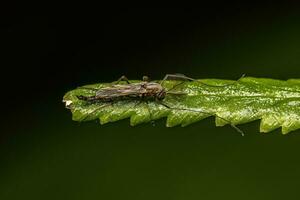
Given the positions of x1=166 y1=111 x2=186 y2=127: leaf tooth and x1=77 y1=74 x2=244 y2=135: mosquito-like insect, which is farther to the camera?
x1=77 y1=74 x2=244 y2=135: mosquito-like insect

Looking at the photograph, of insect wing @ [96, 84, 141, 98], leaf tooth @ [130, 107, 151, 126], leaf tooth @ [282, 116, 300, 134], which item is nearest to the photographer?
leaf tooth @ [282, 116, 300, 134]

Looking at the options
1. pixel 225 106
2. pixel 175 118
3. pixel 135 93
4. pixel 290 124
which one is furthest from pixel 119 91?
pixel 290 124

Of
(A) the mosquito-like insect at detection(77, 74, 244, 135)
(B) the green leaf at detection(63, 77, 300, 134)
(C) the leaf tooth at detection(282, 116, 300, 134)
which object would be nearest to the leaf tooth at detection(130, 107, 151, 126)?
(B) the green leaf at detection(63, 77, 300, 134)

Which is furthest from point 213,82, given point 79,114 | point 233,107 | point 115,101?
point 79,114

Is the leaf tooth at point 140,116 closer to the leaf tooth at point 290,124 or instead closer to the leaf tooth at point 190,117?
the leaf tooth at point 190,117

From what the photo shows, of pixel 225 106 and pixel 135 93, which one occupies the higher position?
pixel 225 106

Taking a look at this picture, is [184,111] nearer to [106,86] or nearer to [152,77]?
[106,86]

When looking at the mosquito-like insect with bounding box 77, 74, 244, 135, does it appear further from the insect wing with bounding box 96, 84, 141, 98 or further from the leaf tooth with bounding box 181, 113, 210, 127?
the leaf tooth with bounding box 181, 113, 210, 127

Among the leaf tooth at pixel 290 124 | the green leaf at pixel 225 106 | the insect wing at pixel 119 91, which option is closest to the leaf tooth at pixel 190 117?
the green leaf at pixel 225 106

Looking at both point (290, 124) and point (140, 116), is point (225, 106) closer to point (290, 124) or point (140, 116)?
point (290, 124)
